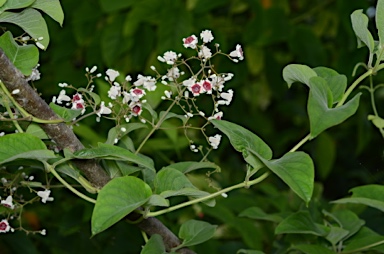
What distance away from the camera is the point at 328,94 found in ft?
1.85

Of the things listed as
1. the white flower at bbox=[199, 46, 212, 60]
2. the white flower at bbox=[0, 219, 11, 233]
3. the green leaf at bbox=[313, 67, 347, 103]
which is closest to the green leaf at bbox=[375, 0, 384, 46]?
the green leaf at bbox=[313, 67, 347, 103]

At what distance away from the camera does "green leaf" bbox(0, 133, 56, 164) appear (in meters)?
0.54

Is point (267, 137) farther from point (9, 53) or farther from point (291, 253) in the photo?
point (9, 53)

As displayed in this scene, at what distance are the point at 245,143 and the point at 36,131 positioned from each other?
0.61 ft

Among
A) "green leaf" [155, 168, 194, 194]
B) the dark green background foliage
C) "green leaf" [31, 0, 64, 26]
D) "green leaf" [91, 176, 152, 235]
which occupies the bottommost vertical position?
the dark green background foliage

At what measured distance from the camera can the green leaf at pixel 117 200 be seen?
0.49 meters

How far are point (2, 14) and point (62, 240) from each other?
0.89 m

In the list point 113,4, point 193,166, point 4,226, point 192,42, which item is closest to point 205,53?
point 192,42

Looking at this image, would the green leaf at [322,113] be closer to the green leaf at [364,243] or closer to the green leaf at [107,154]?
the green leaf at [107,154]

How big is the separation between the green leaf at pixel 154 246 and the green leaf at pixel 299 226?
17cm

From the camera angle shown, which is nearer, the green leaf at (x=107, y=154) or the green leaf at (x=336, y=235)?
the green leaf at (x=107, y=154)

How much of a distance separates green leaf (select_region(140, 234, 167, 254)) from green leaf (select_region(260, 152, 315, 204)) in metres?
0.14

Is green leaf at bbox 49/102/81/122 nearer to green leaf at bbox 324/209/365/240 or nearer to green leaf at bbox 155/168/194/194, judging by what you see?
green leaf at bbox 155/168/194/194

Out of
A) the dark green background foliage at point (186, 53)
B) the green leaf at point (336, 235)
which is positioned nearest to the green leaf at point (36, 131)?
the green leaf at point (336, 235)
